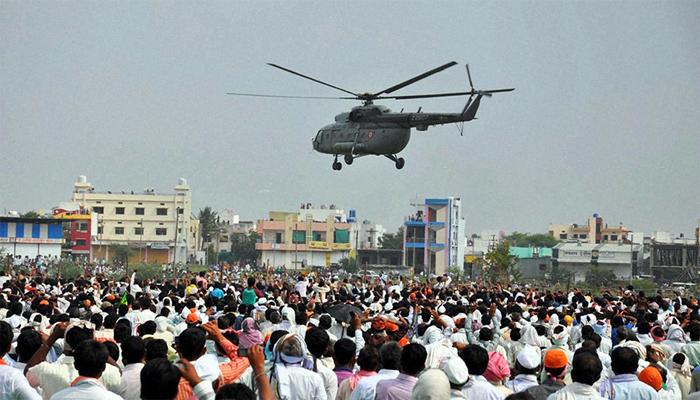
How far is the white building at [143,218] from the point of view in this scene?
397 feet

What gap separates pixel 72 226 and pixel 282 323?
4019 inches

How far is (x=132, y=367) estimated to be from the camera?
9.15 m

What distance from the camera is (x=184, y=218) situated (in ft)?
401

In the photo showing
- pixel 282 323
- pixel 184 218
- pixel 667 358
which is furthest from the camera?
pixel 184 218

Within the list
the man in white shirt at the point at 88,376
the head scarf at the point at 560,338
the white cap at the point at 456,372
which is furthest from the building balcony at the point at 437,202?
the man in white shirt at the point at 88,376

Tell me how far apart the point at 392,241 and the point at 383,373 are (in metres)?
131

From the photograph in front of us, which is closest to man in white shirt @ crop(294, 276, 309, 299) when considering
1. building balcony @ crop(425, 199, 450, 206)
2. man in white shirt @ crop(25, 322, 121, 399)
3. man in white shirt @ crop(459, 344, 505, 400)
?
man in white shirt @ crop(25, 322, 121, 399)

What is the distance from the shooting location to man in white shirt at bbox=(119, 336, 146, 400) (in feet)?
29.2

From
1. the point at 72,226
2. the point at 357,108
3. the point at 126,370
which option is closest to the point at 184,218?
the point at 72,226

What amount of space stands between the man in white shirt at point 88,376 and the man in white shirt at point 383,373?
6.80ft

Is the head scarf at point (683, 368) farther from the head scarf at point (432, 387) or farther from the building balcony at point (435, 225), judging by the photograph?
the building balcony at point (435, 225)

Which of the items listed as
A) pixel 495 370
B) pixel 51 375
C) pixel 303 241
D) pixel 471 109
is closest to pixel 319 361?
pixel 495 370

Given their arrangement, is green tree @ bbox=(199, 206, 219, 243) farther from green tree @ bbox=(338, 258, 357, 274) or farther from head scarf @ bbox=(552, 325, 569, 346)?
head scarf @ bbox=(552, 325, 569, 346)

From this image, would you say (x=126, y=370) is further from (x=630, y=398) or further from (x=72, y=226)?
(x=72, y=226)
